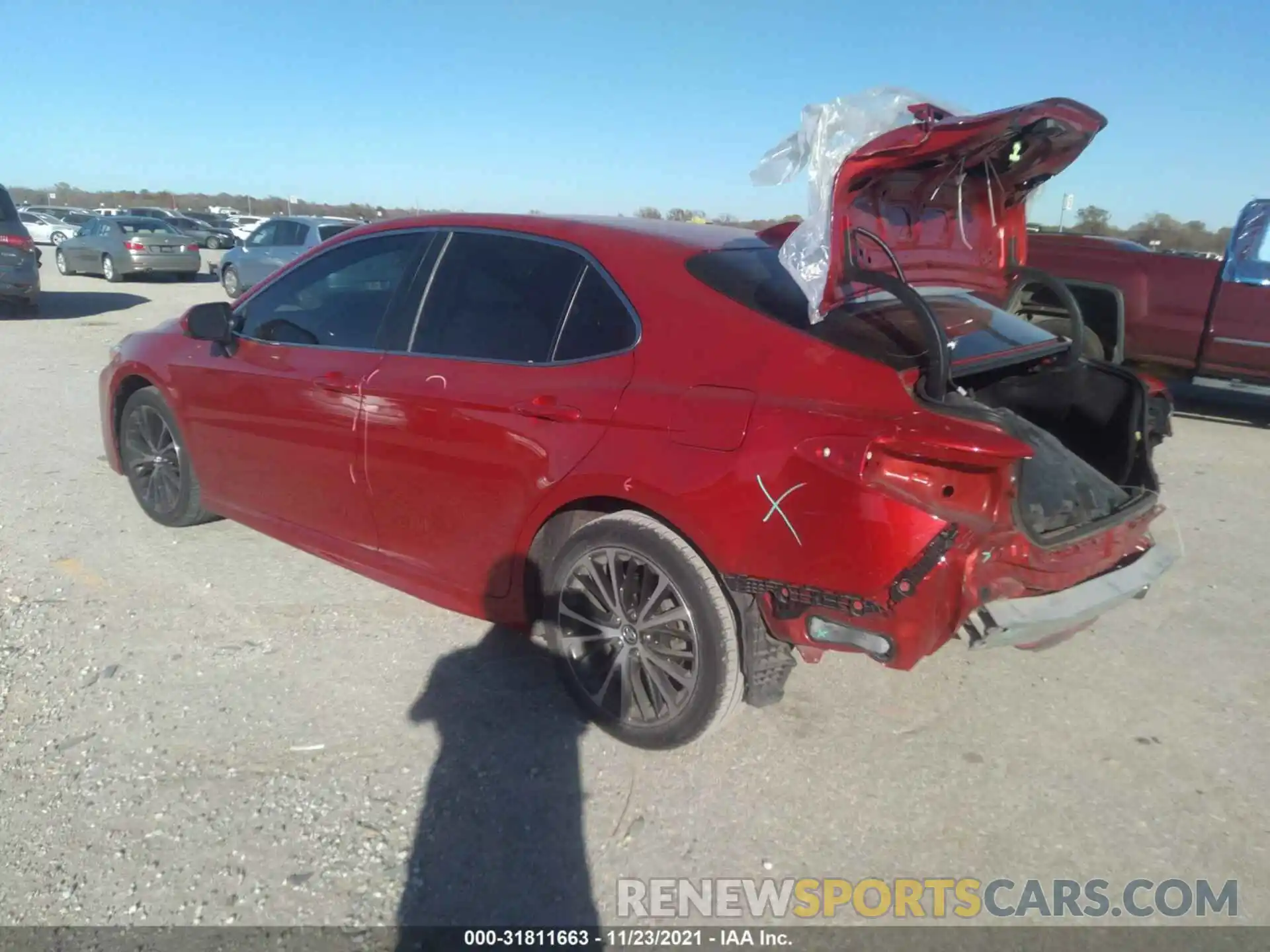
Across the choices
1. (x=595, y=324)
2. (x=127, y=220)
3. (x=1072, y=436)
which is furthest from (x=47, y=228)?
(x=1072, y=436)

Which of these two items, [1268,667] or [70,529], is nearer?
[1268,667]

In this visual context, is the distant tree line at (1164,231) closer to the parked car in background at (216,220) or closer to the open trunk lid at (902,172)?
the open trunk lid at (902,172)

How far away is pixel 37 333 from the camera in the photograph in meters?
12.9

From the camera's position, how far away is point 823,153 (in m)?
2.84

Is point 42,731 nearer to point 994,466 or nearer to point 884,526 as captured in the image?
point 884,526

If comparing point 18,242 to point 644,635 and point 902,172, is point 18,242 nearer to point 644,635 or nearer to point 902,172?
point 644,635

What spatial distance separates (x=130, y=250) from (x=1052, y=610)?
22512 millimetres

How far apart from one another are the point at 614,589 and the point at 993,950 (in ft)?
4.86

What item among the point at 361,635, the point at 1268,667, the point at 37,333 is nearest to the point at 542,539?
the point at 361,635

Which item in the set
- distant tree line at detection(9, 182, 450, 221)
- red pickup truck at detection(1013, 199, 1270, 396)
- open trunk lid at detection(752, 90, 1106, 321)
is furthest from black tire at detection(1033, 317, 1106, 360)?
distant tree line at detection(9, 182, 450, 221)

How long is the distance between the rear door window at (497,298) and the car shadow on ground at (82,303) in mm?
13603

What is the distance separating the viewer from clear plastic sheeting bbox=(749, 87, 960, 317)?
2.82m

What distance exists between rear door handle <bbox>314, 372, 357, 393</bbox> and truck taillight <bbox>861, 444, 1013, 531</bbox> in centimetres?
218

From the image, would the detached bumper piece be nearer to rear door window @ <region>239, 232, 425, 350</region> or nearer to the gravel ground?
the gravel ground
